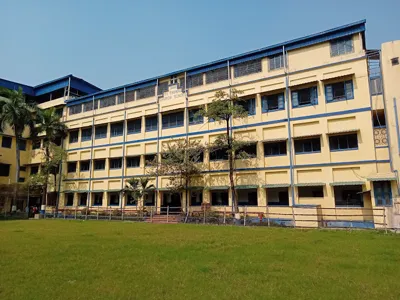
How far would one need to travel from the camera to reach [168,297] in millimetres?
5492

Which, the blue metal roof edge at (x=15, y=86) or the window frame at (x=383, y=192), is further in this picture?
the blue metal roof edge at (x=15, y=86)

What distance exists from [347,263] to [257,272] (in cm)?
266

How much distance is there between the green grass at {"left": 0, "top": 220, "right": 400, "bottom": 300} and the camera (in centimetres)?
574

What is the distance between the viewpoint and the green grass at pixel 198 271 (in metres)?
5.74

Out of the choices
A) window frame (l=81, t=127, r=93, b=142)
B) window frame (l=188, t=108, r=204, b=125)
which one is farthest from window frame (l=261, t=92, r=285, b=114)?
window frame (l=81, t=127, r=93, b=142)

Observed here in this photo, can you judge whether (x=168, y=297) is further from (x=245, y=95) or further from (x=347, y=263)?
(x=245, y=95)

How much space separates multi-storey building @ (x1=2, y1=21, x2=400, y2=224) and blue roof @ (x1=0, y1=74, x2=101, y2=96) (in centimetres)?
1039

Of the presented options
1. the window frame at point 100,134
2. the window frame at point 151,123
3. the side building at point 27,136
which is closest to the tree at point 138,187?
the window frame at point 151,123

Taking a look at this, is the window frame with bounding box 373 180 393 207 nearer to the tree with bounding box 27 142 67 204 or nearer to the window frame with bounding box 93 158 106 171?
A: the window frame with bounding box 93 158 106 171

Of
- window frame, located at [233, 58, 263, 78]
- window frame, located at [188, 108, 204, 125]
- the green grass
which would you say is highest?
window frame, located at [233, 58, 263, 78]

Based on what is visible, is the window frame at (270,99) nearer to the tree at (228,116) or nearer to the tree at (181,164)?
the tree at (228,116)

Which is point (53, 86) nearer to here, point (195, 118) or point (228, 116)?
point (195, 118)

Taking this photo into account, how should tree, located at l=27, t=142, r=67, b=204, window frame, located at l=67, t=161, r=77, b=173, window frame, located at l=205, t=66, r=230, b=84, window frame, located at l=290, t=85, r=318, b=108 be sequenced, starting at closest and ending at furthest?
window frame, located at l=290, t=85, r=318, b=108 < window frame, located at l=205, t=66, r=230, b=84 < tree, located at l=27, t=142, r=67, b=204 < window frame, located at l=67, t=161, r=77, b=173

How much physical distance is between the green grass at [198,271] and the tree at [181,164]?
14.8 metres
